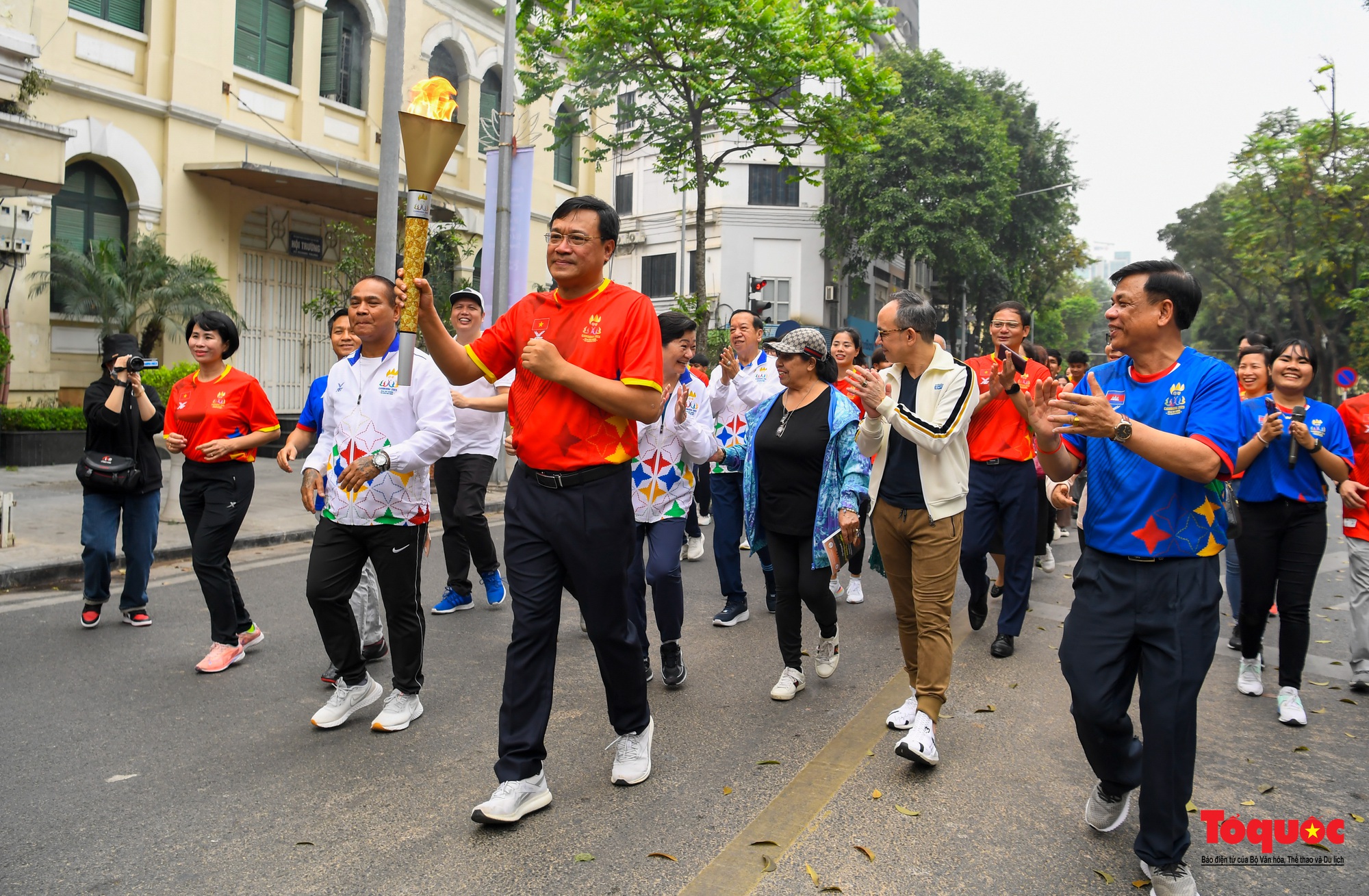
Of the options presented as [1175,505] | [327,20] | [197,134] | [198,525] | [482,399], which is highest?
[327,20]

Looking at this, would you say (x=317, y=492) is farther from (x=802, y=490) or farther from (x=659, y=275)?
(x=659, y=275)

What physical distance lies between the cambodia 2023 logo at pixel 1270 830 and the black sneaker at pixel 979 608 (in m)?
2.82

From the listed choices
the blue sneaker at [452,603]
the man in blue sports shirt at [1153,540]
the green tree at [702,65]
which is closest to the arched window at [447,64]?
the green tree at [702,65]

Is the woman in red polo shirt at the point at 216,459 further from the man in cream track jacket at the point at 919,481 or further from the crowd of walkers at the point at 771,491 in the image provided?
the man in cream track jacket at the point at 919,481

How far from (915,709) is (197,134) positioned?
54.3ft

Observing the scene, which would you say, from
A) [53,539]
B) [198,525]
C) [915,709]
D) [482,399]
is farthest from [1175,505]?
[53,539]

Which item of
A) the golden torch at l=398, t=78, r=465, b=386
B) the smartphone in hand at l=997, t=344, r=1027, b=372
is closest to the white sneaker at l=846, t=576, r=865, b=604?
the smartphone in hand at l=997, t=344, r=1027, b=372

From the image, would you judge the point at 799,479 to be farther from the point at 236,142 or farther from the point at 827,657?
the point at 236,142

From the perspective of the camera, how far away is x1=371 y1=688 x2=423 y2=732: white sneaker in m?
4.53

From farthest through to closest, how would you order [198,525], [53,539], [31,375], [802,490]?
[31,375], [53,539], [198,525], [802,490]

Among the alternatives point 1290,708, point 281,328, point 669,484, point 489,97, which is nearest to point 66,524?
point 669,484

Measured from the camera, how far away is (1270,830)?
12.2 ft

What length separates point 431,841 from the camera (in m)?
3.43

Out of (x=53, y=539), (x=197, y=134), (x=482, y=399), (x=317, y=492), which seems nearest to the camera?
(x=317, y=492)
